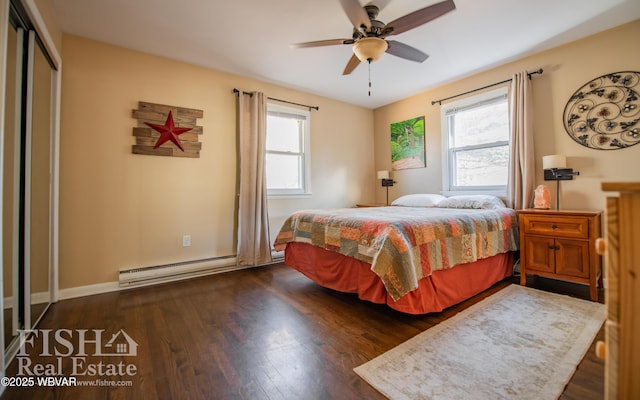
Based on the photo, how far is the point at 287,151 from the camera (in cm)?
402

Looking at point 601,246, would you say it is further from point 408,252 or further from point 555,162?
point 555,162

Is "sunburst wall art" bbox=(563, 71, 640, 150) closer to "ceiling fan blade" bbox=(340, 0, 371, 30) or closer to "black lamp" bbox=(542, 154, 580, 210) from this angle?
"black lamp" bbox=(542, 154, 580, 210)

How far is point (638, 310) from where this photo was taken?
0.62 m

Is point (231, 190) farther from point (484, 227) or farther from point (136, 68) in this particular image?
point (484, 227)

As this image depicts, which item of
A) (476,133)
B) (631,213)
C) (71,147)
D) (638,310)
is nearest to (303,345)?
(638,310)

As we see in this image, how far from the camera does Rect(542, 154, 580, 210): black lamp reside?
2.66 metres

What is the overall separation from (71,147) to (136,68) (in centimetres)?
106

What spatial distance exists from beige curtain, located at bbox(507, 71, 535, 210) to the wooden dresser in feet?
9.16

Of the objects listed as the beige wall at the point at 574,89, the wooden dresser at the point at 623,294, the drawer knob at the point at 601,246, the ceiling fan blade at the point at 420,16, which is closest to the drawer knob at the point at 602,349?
the wooden dresser at the point at 623,294

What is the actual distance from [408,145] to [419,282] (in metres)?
3.02

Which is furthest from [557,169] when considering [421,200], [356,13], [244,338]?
[244,338]

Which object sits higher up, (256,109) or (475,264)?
(256,109)

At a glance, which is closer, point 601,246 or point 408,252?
point 601,246

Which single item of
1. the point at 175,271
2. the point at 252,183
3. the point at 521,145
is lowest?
the point at 175,271
